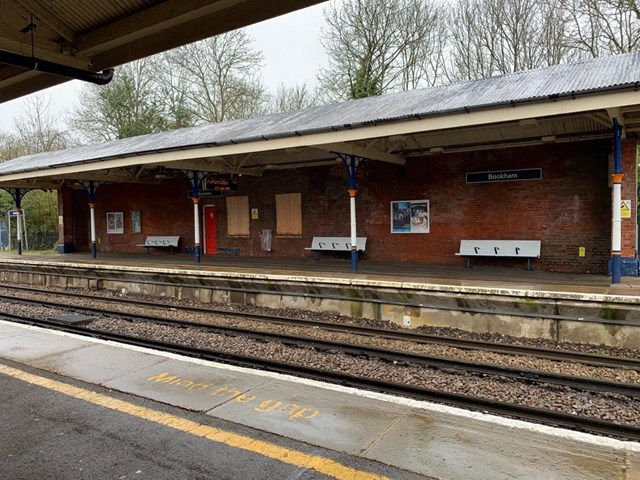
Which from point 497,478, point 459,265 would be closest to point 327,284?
point 459,265

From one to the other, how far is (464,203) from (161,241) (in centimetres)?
1256

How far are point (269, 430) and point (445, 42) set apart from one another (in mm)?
27482

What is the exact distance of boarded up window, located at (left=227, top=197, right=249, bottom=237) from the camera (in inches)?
681

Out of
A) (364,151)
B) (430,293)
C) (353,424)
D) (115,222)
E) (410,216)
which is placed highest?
(364,151)

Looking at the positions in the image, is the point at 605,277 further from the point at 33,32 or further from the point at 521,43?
the point at 521,43

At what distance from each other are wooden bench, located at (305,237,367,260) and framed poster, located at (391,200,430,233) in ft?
3.63

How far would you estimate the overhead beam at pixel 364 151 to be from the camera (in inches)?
442

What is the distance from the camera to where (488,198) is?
12320 mm

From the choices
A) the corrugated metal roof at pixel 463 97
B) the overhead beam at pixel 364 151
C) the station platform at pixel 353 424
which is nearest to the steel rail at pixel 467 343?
the station platform at pixel 353 424

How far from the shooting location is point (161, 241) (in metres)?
19.5

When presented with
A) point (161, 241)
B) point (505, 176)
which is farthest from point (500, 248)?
point (161, 241)

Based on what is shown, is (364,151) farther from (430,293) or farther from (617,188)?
(617,188)

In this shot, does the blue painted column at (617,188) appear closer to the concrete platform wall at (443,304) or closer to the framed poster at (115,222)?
the concrete platform wall at (443,304)

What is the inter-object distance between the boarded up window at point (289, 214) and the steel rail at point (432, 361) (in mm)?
7781
